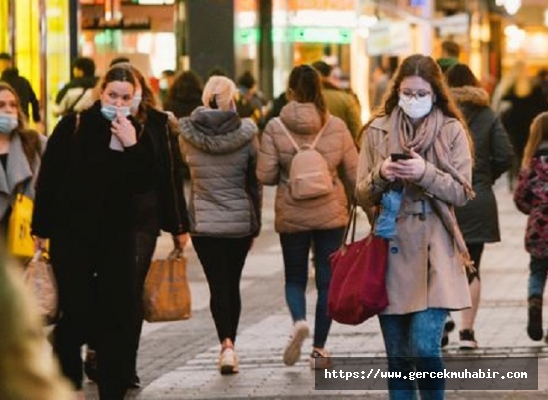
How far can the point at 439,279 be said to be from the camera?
7180mm

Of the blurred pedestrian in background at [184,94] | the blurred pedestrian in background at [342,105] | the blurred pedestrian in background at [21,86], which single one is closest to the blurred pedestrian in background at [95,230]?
the blurred pedestrian in background at [184,94]

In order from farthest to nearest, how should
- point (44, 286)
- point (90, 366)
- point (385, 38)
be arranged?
point (385, 38) < point (90, 366) < point (44, 286)

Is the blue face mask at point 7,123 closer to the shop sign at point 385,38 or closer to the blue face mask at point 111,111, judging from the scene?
the blue face mask at point 111,111

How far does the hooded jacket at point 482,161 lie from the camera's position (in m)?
11.1

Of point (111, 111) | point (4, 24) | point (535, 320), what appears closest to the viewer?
point (111, 111)

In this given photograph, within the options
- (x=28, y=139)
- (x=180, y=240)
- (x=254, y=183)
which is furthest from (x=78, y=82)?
(x=28, y=139)

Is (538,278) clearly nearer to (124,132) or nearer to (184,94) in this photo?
(124,132)

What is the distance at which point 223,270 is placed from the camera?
10.6 meters

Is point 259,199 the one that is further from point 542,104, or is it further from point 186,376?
point 542,104

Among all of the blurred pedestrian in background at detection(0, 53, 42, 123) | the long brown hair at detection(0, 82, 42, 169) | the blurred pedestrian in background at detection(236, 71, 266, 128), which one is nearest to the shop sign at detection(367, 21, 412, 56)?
the blurred pedestrian in background at detection(236, 71, 266, 128)

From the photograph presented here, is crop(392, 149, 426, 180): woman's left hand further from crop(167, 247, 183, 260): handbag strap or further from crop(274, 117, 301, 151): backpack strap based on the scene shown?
crop(274, 117, 301, 151): backpack strap

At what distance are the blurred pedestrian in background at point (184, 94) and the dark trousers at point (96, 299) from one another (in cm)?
674

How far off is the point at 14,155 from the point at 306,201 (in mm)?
2184

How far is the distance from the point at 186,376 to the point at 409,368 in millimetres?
3359
